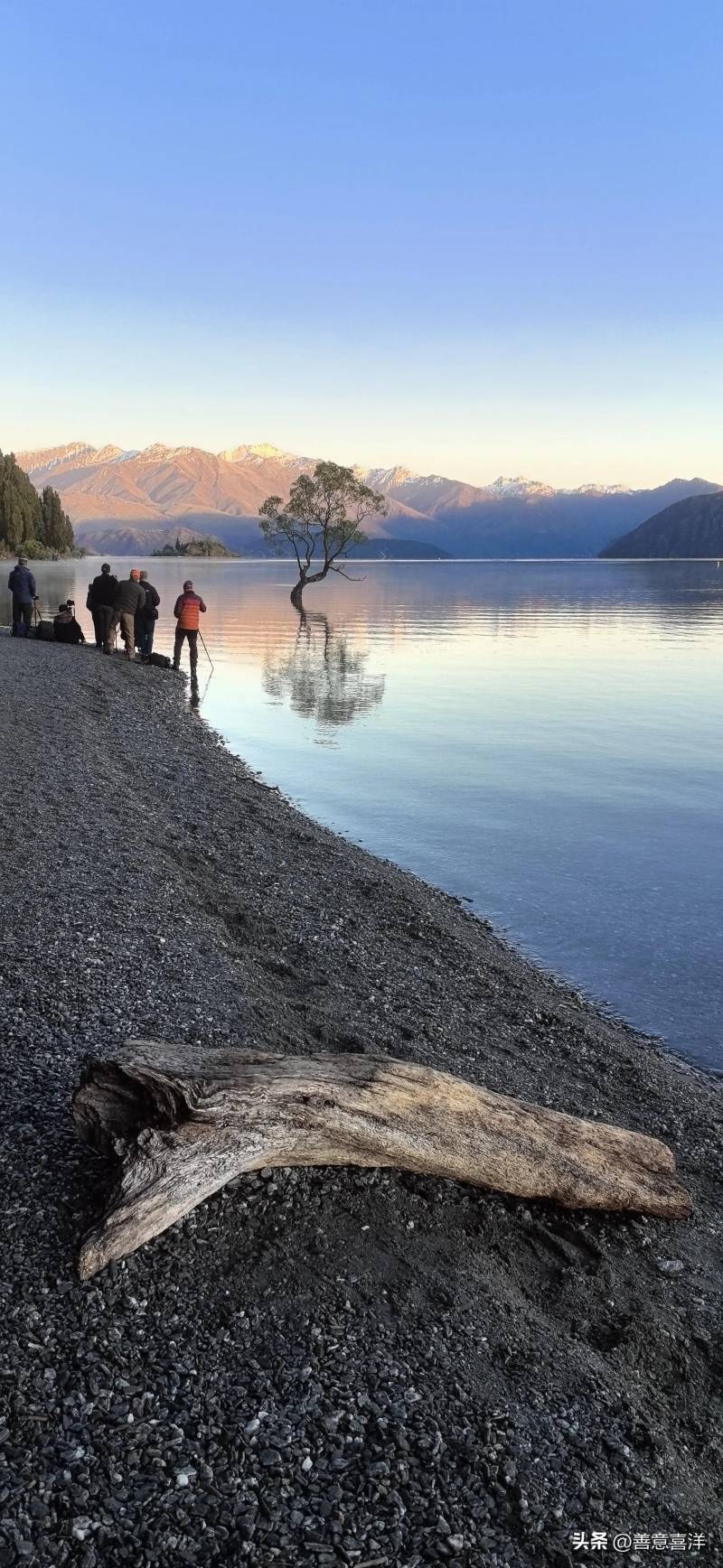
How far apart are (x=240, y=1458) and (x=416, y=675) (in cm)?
3759

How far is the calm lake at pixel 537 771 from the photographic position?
43.2 feet

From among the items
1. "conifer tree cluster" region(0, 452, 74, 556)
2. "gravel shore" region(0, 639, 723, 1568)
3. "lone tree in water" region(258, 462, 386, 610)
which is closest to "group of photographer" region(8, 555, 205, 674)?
"gravel shore" region(0, 639, 723, 1568)

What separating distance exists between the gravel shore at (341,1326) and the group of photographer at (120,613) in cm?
2593

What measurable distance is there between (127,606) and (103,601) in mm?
2736

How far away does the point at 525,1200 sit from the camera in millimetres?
6703

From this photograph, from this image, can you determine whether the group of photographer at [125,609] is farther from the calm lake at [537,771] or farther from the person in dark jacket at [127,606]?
the calm lake at [537,771]

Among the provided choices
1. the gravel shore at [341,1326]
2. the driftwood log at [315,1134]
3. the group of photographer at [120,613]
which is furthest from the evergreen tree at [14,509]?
the driftwood log at [315,1134]

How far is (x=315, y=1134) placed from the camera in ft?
20.1

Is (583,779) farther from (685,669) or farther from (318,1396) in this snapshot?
(685,669)

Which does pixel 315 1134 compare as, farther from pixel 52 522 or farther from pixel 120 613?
pixel 52 522

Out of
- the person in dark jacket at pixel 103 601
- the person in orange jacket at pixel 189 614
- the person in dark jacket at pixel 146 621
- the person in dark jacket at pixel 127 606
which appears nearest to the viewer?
the person in orange jacket at pixel 189 614

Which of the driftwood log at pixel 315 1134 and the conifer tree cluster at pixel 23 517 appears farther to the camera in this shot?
the conifer tree cluster at pixel 23 517

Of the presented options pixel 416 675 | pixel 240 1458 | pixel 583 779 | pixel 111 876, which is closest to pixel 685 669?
pixel 416 675

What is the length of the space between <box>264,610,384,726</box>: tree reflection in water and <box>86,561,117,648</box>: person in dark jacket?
6.59m
